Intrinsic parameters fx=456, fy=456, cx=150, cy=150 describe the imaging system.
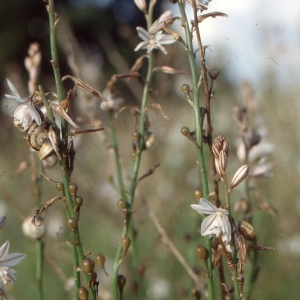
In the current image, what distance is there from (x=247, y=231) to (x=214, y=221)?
0.05 m

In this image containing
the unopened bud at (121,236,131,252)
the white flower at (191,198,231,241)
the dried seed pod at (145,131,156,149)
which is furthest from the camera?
the dried seed pod at (145,131,156,149)

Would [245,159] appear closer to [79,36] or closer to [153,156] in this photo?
[153,156]

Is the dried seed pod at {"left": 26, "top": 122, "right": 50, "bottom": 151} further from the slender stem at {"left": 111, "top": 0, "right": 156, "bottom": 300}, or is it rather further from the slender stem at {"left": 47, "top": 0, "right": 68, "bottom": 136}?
the slender stem at {"left": 111, "top": 0, "right": 156, "bottom": 300}

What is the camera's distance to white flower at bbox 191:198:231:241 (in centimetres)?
61

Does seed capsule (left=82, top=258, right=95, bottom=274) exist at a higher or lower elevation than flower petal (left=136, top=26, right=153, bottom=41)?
lower

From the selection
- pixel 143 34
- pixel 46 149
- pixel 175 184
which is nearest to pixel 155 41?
pixel 143 34

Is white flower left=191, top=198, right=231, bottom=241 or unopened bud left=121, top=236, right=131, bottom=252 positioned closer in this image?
white flower left=191, top=198, right=231, bottom=241

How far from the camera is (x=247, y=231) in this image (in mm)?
635

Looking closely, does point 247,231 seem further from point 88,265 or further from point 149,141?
point 149,141

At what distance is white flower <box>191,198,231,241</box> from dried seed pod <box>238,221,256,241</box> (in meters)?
0.03

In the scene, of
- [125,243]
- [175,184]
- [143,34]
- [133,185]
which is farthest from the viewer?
[175,184]

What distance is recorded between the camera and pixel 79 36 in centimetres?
739

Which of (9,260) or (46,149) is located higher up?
(46,149)

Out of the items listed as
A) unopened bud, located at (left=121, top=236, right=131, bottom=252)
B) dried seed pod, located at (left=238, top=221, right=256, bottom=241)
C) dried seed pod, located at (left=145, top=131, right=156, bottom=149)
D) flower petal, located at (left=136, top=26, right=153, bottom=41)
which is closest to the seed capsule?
unopened bud, located at (left=121, top=236, right=131, bottom=252)
